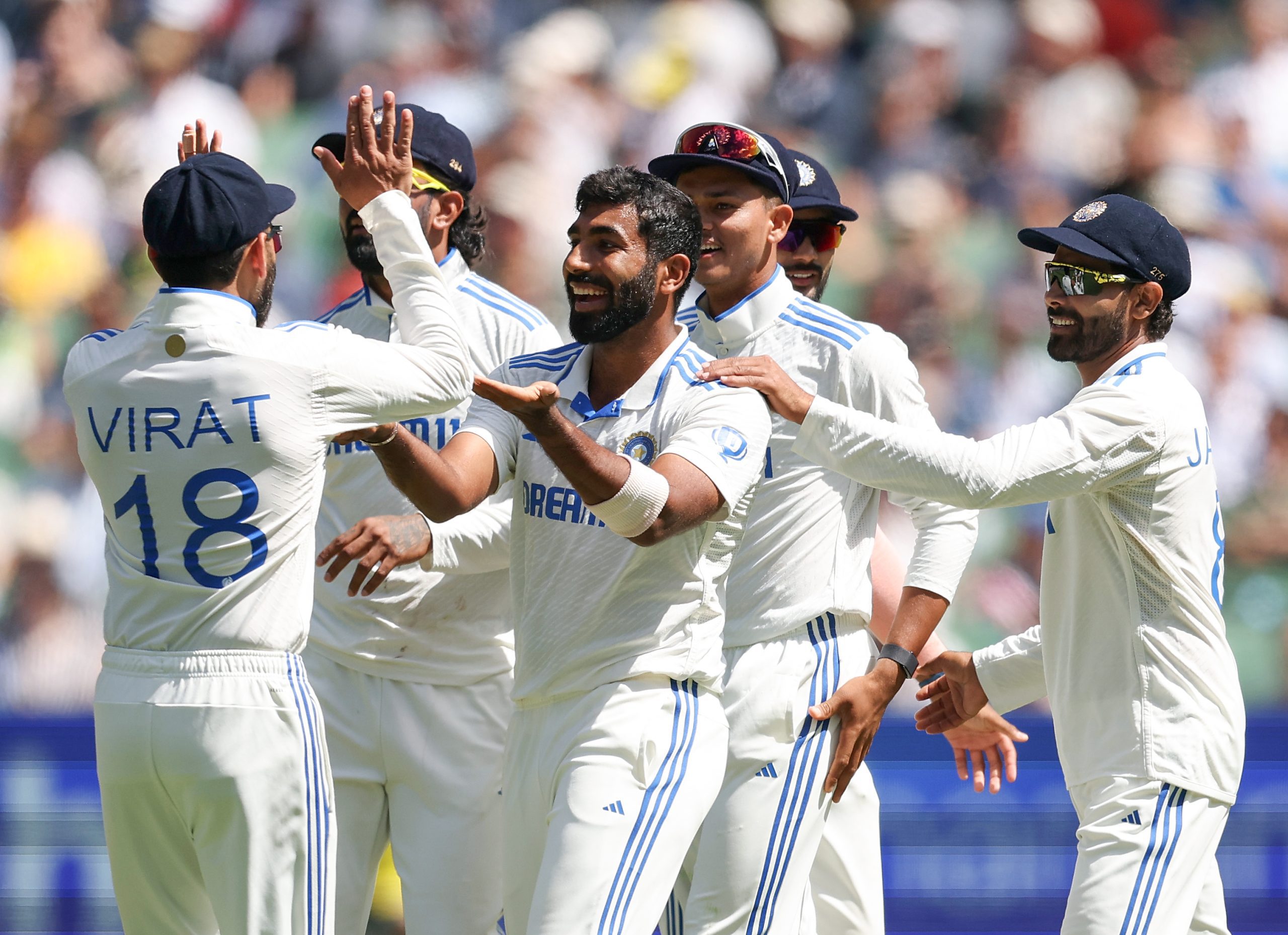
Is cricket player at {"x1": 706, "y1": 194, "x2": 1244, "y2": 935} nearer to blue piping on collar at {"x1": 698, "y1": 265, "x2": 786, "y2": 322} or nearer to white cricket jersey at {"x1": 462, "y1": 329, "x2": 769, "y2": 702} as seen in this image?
white cricket jersey at {"x1": 462, "y1": 329, "x2": 769, "y2": 702}

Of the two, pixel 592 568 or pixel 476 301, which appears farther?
pixel 476 301

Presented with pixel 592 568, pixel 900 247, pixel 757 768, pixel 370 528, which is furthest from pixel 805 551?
pixel 900 247

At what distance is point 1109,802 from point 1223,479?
12.5 ft

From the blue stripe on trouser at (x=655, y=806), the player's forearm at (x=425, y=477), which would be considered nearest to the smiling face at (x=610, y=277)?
the player's forearm at (x=425, y=477)

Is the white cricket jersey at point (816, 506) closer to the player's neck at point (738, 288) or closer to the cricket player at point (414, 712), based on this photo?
the player's neck at point (738, 288)

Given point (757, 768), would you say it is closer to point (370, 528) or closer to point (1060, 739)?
point (1060, 739)

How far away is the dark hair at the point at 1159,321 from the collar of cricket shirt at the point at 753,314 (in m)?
0.88

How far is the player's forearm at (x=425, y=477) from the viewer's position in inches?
131

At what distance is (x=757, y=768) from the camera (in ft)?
12.6

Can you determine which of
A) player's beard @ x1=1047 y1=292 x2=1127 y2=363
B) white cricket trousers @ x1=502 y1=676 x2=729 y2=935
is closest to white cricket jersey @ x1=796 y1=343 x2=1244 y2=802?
player's beard @ x1=1047 y1=292 x2=1127 y2=363

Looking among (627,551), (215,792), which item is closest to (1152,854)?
(627,551)

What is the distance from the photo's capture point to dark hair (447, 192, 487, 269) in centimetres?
482

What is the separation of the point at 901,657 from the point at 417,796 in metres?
1.29

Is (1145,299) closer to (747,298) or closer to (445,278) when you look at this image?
(747,298)
